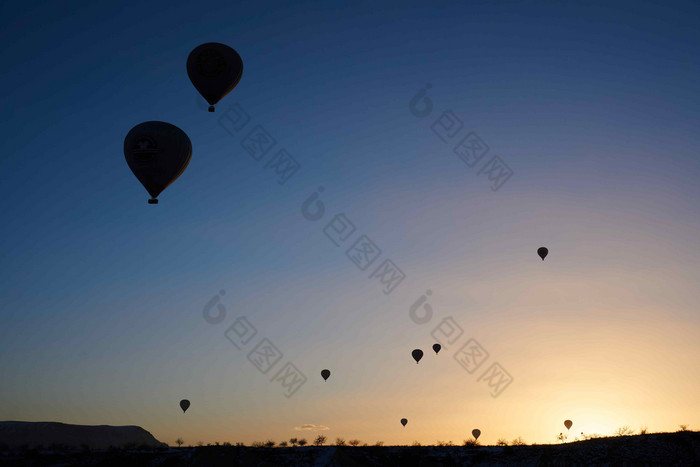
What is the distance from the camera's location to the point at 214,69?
43844 mm

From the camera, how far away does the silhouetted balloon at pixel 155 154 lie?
38.5 meters

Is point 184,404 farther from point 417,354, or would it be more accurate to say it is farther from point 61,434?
point 61,434

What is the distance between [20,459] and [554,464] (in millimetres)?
29829

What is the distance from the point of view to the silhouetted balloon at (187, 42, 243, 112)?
42.9m

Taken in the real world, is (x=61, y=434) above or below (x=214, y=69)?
below

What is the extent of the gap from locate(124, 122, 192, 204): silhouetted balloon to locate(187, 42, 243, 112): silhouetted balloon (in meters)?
4.31

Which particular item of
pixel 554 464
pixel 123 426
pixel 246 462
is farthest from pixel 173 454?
pixel 123 426

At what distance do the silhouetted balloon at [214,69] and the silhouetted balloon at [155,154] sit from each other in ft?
14.2

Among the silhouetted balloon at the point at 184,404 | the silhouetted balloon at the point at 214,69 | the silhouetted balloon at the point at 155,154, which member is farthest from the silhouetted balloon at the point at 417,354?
the silhouetted balloon at the point at 155,154

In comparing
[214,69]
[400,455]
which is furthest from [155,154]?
[400,455]

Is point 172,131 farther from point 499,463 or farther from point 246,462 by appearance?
point 499,463

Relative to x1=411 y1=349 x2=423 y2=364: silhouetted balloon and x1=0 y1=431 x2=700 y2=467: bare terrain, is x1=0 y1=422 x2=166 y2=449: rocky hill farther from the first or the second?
x1=0 y1=431 x2=700 y2=467: bare terrain

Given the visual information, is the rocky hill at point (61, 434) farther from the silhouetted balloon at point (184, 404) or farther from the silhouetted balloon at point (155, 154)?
the silhouetted balloon at point (155, 154)

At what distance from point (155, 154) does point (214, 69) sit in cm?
868
